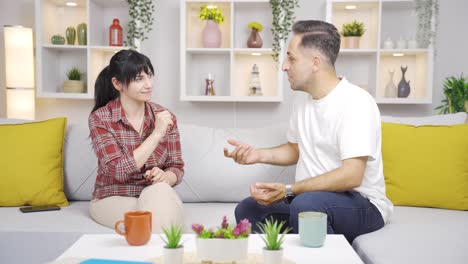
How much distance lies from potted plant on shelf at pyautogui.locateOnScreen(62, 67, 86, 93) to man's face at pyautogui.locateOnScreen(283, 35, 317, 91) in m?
2.08

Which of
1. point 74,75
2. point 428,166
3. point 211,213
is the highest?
point 74,75

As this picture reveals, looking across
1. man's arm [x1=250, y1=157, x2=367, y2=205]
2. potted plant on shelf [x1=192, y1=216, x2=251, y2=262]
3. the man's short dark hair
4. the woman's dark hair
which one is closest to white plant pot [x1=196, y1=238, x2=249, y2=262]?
potted plant on shelf [x1=192, y1=216, x2=251, y2=262]

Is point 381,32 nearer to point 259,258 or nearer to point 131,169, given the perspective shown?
point 131,169

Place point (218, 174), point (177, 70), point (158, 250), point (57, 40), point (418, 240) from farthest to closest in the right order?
point (177, 70) < point (57, 40) < point (218, 174) < point (418, 240) < point (158, 250)

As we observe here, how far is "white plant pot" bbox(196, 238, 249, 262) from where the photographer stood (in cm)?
134

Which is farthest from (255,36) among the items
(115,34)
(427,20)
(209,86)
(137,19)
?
(427,20)

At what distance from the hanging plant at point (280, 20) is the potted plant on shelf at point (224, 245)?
7.94 ft

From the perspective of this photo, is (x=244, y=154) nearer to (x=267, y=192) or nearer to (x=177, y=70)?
(x=267, y=192)

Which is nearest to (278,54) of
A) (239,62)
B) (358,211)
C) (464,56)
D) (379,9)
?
(239,62)

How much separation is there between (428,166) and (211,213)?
1.01 metres

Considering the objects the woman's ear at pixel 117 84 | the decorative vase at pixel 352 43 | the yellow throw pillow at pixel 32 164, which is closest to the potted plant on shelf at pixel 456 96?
the decorative vase at pixel 352 43

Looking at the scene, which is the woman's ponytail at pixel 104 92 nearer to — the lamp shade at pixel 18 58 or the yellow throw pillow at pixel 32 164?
the yellow throw pillow at pixel 32 164

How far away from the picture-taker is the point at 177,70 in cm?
393

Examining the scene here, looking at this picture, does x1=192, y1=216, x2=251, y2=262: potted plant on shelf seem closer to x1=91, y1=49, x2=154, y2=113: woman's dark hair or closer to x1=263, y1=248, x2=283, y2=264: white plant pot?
x1=263, y1=248, x2=283, y2=264: white plant pot
